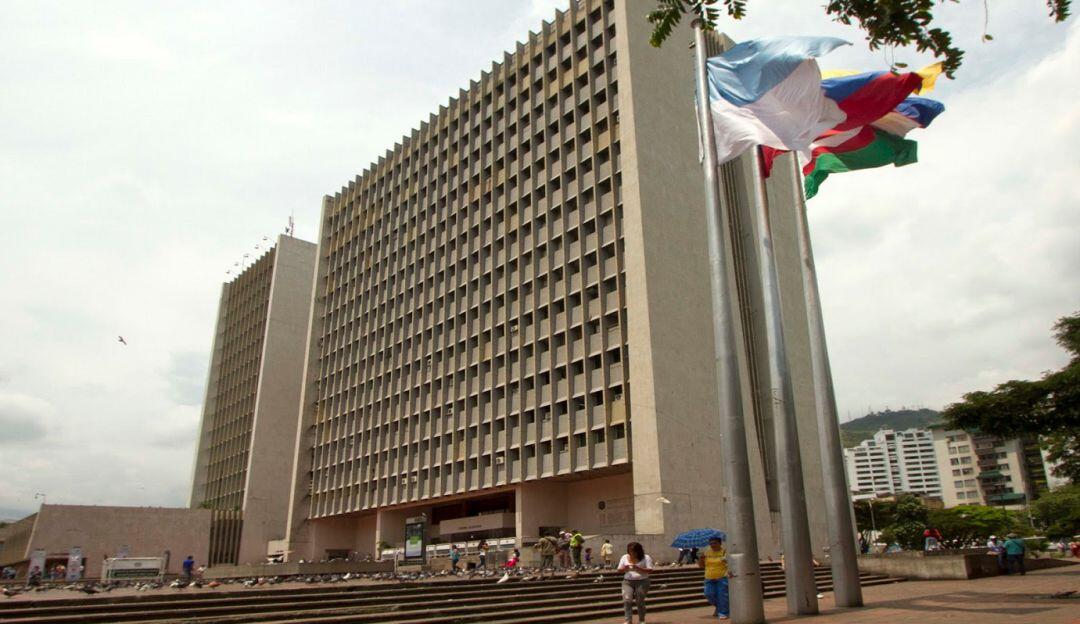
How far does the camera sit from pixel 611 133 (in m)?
42.6

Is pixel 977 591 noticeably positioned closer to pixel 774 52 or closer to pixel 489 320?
pixel 774 52

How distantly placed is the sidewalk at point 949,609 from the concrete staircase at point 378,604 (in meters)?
1.76

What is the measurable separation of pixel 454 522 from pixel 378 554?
7.73m

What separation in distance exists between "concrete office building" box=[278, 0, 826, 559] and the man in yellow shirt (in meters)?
19.0

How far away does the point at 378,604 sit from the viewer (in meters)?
16.1

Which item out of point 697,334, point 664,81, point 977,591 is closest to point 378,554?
point 697,334

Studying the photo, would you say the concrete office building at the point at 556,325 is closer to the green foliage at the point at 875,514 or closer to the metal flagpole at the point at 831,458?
the metal flagpole at the point at 831,458

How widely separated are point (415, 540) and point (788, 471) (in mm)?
26955

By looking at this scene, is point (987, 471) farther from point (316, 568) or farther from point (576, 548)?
point (576, 548)

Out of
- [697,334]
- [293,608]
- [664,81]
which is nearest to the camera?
[293,608]

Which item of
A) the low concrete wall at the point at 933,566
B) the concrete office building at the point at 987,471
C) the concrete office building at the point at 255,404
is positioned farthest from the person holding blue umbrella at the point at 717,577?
the concrete office building at the point at 987,471

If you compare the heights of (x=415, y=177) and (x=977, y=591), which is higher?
(x=415, y=177)

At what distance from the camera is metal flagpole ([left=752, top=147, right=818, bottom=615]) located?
45.8 feet

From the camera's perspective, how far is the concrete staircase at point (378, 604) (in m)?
14.3
